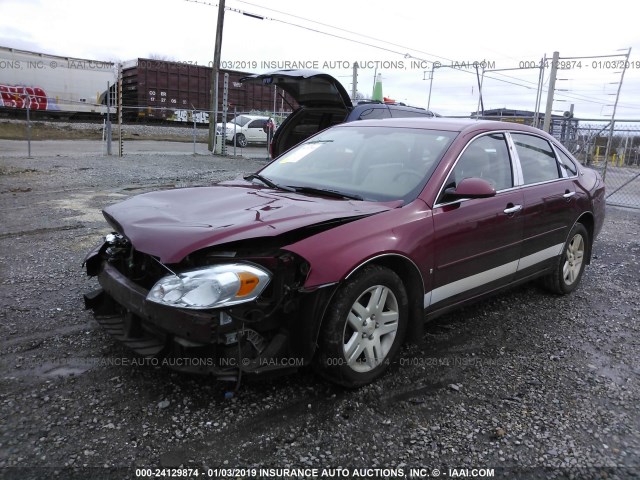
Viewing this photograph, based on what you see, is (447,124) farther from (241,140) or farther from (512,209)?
(241,140)

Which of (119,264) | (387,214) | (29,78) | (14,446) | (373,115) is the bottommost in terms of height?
(14,446)

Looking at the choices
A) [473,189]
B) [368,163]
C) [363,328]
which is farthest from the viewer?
[368,163]

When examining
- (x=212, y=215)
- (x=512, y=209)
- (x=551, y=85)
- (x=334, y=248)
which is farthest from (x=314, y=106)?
(x=551, y=85)

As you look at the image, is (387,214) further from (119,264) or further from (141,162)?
(141,162)

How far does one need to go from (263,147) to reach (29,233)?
66.2ft

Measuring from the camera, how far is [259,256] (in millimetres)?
2693

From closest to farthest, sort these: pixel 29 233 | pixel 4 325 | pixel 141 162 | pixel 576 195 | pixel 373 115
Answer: pixel 4 325
pixel 576 195
pixel 29 233
pixel 373 115
pixel 141 162

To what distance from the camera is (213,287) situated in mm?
2574

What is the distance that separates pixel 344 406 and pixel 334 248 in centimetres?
91

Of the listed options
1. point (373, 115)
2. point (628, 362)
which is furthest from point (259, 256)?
point (373, 115)

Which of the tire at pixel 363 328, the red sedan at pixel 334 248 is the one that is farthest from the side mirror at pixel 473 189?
the tire at pixel 363 328

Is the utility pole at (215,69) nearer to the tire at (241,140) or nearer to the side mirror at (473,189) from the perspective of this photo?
the tire at (241,140)

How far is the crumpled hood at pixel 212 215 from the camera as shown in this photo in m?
2.68

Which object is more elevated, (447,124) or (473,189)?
(447,124)
